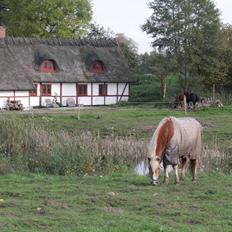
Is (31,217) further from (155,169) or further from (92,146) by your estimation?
(92,146)

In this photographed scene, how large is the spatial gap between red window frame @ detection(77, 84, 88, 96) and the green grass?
148ft

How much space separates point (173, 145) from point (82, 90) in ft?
153

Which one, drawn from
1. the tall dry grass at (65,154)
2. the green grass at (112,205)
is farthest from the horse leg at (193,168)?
the tall dry grass at (65,154)

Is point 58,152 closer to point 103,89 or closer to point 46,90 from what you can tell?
point 46,90

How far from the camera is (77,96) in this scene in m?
60.9

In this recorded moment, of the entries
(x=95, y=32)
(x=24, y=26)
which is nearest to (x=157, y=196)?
(x=24, y=26)

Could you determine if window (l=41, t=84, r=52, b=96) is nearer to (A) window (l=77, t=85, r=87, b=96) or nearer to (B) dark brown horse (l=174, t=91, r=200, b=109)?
(A) window (l=77, t=85, r=87, b=96)

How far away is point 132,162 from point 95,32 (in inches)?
2475

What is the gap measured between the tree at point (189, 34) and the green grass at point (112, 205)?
4239cm

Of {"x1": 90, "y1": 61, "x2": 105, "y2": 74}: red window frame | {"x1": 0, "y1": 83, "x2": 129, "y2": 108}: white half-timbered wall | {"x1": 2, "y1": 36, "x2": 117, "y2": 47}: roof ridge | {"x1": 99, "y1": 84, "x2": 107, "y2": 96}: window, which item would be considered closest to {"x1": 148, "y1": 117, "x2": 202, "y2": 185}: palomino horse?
{"x1": 0, "y1": 83, "x2": 129, "y2": 108}: white half-timbered wall

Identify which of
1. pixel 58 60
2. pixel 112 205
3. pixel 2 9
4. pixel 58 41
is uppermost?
pixel 2 9

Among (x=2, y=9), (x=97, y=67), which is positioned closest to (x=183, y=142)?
(x=97, y=67)

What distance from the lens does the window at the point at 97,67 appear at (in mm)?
62763

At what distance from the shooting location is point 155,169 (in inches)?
578
